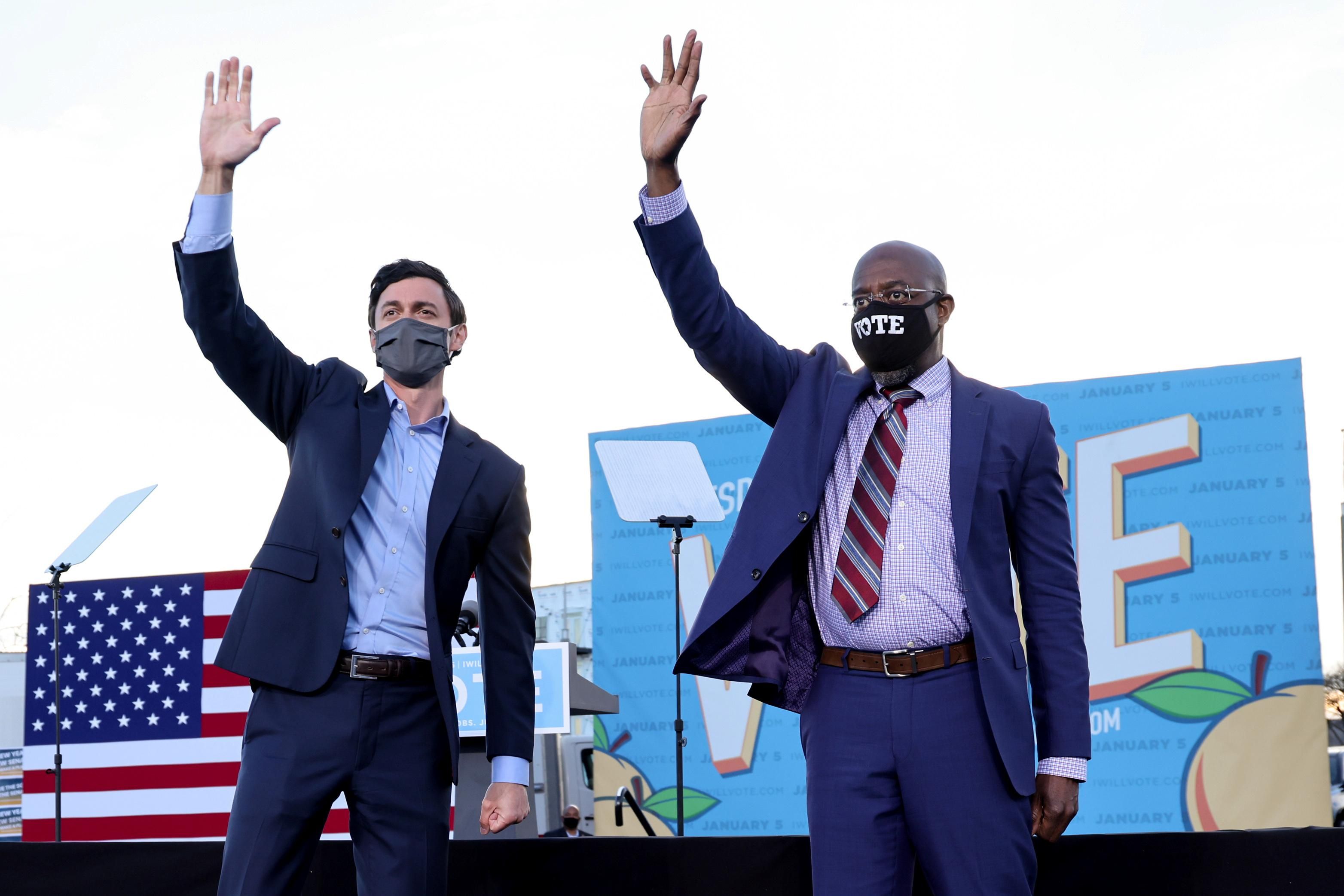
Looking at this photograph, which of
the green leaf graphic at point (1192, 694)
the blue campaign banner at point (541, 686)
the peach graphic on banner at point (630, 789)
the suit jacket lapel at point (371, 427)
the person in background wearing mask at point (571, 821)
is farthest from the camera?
the person in background wearing mask at point (571, 821)

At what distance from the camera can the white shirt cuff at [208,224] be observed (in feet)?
5.75

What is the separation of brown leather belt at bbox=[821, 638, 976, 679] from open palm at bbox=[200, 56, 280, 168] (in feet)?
4.06

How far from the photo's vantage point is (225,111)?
1856 mm

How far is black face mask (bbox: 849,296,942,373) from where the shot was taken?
1819mm

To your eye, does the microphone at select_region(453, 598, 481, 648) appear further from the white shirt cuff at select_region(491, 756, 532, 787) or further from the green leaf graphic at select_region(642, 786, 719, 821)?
the green leaf graphic at select_region(642, 786, 719, 821)

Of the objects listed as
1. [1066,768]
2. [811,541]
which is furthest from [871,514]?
[1066,768]

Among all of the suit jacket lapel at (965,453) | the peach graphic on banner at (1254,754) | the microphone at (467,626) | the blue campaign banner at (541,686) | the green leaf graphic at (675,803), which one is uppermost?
the suit jacket lapel at (965,453)

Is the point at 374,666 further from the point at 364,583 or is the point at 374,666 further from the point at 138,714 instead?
the point at 138,714

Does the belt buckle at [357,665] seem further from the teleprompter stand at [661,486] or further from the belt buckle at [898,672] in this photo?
the teleprompter stand at [661,486]

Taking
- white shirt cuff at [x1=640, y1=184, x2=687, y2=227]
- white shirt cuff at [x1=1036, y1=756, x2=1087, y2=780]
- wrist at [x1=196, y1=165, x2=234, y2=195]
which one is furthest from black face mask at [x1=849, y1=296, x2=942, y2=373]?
wrist at [x1=196, y1=165, x2=234, y2=195]

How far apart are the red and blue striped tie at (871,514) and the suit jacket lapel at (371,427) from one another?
2.54 feet

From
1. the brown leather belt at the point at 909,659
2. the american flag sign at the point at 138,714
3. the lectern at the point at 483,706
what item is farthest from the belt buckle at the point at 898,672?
the american flag sign at the point at 138,714

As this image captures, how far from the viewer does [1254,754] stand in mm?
5574

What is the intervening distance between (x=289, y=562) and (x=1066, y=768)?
4.09 feet
